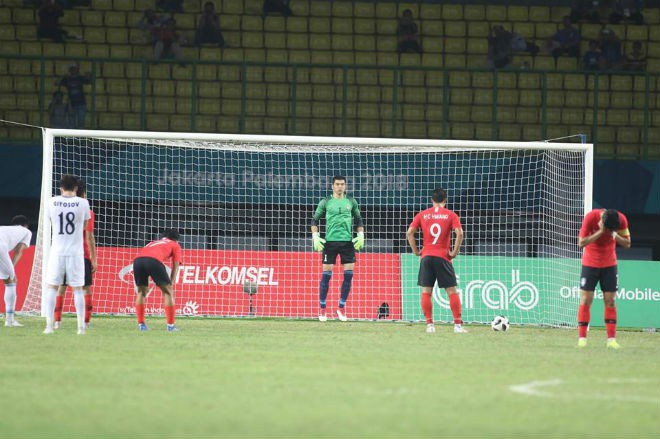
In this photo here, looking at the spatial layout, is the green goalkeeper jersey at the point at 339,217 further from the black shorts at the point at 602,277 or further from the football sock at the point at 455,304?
the black shorts at the point at 602,277

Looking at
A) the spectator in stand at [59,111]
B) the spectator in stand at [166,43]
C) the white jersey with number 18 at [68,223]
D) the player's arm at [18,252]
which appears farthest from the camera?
the spectator in stand at [166,43]

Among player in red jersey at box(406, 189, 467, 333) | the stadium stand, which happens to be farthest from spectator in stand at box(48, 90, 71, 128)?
player in red jersey at box(406, 189, 467, 333)

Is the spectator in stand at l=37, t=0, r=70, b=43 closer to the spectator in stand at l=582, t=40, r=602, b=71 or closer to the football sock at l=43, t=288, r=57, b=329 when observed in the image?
the spectator in stand at l=582, t=40, r=602, b=71

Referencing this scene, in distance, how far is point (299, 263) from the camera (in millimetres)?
20578

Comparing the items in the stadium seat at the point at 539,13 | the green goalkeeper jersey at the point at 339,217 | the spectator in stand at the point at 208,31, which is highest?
the stadium seat at the point at 539,13

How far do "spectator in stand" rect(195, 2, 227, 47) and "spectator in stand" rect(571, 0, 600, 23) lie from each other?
8.41m

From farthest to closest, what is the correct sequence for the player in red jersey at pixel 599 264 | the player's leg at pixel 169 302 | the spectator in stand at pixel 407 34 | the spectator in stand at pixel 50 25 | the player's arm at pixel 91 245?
the spectator in stand at pixel 407 34
the spectator in stand at pixel 50 25
the player's arm at pixel 91 245
the player's leg at pixel 169 302
the player in red jersey at pixel 599 264

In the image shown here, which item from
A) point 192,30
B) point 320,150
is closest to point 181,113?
point 192,30

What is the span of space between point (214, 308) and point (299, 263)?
66.3 inches

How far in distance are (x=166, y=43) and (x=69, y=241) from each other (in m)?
12.3

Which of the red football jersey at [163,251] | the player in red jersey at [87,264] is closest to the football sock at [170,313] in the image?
the red football jersey at [163,251]

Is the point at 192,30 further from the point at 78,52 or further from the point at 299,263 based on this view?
the point at 299,263

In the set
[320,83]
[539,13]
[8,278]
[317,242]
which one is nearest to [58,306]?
[8,278]

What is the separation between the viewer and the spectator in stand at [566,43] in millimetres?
27000
